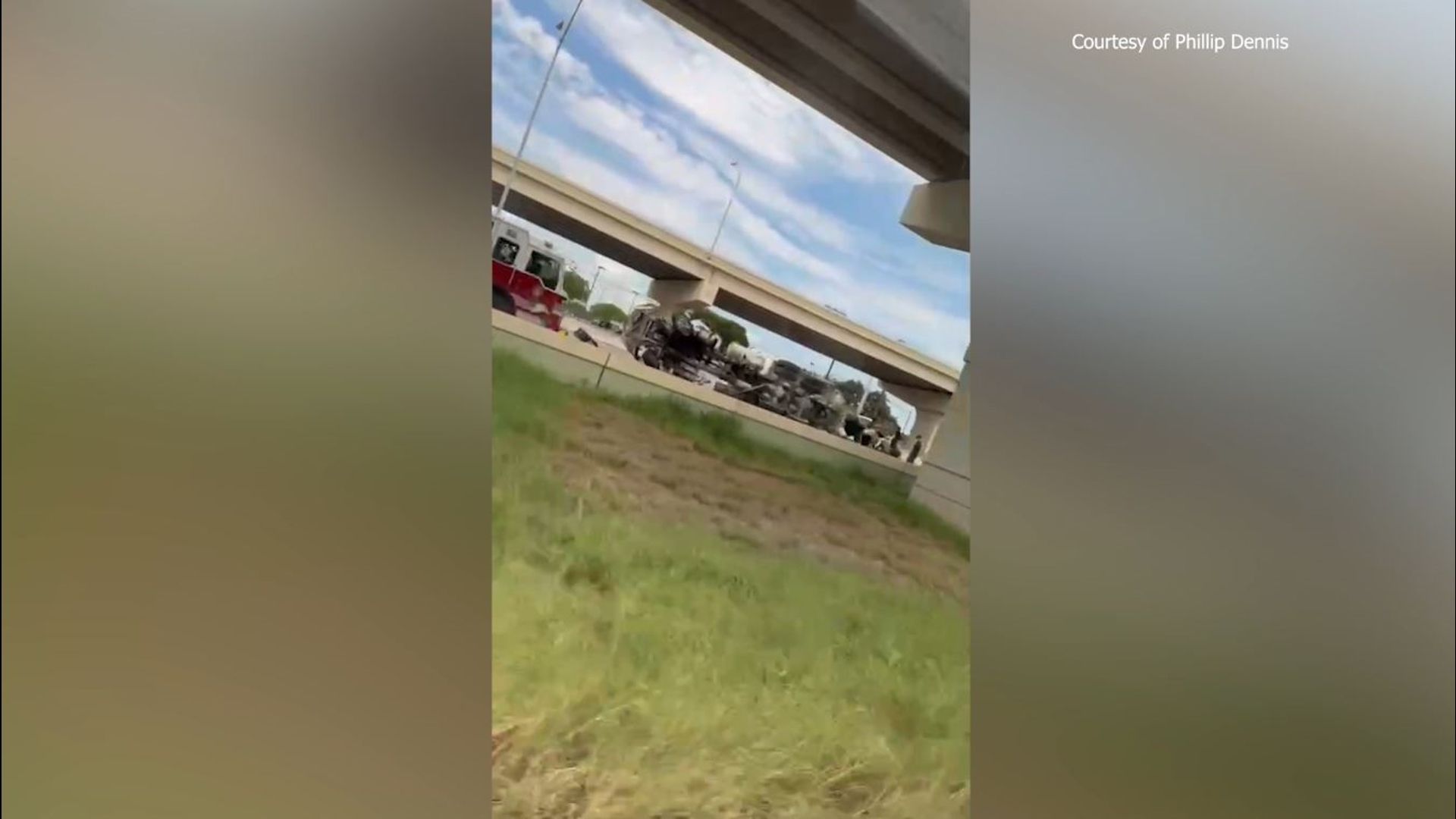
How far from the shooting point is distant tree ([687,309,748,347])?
952 mm

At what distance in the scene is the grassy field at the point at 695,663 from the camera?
0.90 metres

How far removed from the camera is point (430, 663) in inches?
34.1

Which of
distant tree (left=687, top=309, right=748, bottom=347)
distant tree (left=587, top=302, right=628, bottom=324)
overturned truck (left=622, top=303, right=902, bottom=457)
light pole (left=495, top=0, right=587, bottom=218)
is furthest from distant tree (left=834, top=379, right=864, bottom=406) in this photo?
light pole (left=495, top=0, right=587, bottom=218)

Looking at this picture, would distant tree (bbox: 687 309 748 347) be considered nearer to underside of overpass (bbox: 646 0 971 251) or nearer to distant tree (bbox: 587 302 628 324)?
distant tree (bbox: 587 302 628 324)

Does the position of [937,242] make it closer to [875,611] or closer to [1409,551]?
[875,611]

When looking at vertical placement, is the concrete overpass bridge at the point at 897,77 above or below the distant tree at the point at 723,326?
above

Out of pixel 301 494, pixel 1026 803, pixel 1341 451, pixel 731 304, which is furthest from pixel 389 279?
pixel 1341 451

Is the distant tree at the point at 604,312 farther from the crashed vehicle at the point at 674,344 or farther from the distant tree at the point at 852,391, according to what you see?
the distant tree at the point at 852,391

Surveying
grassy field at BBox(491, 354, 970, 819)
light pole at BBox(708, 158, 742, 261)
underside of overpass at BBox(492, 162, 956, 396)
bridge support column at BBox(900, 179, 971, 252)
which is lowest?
grassy field at BBox(491, 354, 970, 819)

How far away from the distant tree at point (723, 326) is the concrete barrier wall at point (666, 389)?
0.21 feet

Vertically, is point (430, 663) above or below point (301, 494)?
below

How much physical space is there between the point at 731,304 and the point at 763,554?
283mm

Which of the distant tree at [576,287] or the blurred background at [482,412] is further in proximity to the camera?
the distant tree at [576,287]

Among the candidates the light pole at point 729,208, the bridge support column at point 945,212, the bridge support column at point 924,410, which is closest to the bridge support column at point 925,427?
the bridge support column at point 924,410
